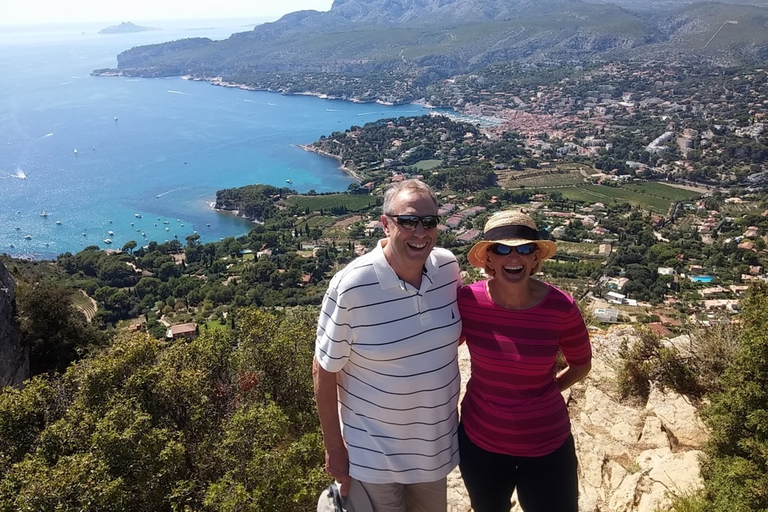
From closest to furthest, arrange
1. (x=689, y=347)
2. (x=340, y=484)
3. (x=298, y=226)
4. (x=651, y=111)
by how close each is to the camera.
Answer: (x=340, y=484), (x=689, y=347), (x=298, y=226), (x=651, y=111)

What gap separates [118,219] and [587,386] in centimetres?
4093

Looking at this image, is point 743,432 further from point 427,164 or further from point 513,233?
point 427,164

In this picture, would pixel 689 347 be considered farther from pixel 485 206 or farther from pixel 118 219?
pixel 118 219

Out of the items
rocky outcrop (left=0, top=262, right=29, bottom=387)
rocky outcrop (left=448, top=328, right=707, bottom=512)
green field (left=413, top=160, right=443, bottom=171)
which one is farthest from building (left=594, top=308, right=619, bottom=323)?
green field (left=413, top=160, right=443, bottom=171)

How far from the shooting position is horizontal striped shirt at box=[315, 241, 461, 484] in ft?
5.49

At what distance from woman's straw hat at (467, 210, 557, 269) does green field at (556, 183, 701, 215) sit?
3771cm

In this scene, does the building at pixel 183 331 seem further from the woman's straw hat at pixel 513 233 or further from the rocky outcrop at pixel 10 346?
the woman's straw hat at pixel 513 233

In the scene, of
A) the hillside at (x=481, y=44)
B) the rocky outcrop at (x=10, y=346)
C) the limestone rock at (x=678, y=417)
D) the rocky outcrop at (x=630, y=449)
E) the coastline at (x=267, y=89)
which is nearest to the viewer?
the rocky outcrop at (x=630, y=449)

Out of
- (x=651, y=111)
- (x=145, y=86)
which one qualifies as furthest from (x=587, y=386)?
(x=145, y=86)

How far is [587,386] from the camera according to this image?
4.03m

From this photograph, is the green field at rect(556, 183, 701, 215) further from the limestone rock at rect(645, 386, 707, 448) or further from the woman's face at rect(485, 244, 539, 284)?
the woman's face at rect(485, 244, 539, 284)

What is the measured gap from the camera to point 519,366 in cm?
175

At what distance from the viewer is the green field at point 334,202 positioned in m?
39.2

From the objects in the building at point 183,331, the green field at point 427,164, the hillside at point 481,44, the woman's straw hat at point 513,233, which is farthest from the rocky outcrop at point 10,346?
the hillside at point 481,44
